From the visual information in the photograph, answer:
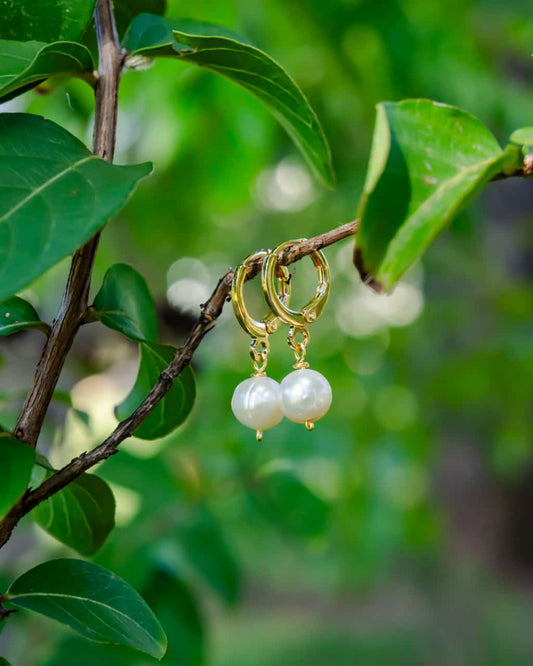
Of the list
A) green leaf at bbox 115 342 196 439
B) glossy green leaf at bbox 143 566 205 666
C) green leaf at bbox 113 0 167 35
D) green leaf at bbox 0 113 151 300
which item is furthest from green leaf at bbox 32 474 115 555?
glossy green leaf at bbox 143 566 205 666

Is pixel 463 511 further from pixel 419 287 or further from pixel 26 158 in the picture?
pixel 26 158

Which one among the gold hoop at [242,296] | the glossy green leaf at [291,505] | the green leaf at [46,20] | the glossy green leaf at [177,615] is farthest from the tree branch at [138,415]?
the glossy green leaf at [291,505]

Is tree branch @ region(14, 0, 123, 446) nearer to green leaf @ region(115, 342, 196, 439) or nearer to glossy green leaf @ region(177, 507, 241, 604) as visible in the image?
green leaf @ region(115, 342, 196, 439)

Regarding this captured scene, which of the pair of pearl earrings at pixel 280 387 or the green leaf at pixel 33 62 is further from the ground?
the green leaf at pixel 33 62

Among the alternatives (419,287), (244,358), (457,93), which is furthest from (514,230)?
(457,93)

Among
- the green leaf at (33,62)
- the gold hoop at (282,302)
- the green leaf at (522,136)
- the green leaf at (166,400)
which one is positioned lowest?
the green leaf at (166,400)

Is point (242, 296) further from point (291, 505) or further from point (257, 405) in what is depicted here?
point (291, 505)

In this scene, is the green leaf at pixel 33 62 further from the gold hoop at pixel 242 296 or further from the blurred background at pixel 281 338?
the blurred background at pixel 281 338
